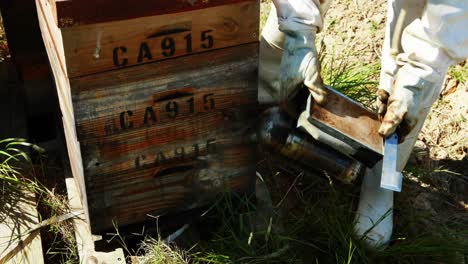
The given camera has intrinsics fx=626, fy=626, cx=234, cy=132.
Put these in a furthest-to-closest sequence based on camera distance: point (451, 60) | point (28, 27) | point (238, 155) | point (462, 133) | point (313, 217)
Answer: point (462, 133)
point (28, 27)
point (313, 217)
point (238, 155)
point (451, 60)

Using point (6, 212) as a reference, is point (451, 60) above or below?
above

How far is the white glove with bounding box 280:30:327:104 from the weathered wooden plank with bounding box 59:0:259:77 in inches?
7.7

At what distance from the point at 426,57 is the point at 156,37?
3.23 ft

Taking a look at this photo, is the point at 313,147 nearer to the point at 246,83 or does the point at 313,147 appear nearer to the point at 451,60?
the point at 246,83

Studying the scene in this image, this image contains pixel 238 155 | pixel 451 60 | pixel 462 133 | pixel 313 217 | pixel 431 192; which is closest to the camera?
pixel 451 60

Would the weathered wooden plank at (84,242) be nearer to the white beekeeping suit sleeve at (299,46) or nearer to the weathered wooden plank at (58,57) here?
the weathered wooden plank at (58,57)

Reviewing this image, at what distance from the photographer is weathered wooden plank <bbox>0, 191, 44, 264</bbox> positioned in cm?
257

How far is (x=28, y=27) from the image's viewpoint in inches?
113

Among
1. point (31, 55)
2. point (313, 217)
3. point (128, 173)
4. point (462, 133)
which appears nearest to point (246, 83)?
point (128, 173)

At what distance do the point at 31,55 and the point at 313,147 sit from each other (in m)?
1.38

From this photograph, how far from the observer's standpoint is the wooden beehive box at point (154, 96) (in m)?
1.99

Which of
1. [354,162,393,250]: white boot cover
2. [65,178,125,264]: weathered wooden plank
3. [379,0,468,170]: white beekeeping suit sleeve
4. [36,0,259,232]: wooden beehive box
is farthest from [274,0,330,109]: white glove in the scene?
[65,178,125,264]: weathered wooden plank

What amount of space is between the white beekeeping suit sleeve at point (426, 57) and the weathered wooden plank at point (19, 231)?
150 centimetres

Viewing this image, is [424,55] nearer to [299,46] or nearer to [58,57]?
[299,46]
